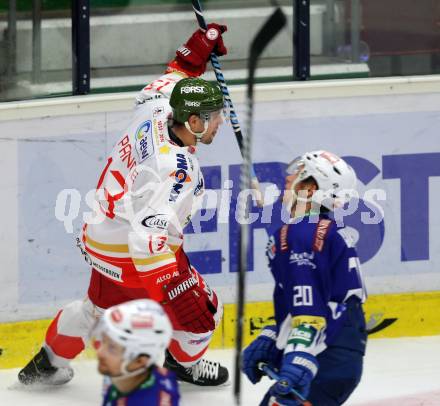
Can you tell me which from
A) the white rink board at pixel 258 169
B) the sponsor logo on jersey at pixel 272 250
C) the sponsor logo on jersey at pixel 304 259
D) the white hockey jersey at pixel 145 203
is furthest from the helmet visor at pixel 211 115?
the sponsor logo on jersey at pixel 304 259

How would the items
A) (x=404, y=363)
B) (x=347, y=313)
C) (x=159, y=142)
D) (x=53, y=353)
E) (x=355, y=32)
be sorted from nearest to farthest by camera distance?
1. (x=347, y=313)
2. (x=159, y=142)
3. (x=53, y=353)
4. (x=404, y=363)
5. (x=355, y=32)

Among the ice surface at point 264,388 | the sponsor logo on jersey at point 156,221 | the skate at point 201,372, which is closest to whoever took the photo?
the sponsor logo on jersey at point 156,221

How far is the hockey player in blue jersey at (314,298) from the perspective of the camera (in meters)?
Answer: 4.24

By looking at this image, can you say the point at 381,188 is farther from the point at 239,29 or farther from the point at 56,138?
the point at 56,138

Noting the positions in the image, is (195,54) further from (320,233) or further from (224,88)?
(320,233)

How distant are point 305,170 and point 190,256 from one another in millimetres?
2043

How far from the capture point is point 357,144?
21.7 ft

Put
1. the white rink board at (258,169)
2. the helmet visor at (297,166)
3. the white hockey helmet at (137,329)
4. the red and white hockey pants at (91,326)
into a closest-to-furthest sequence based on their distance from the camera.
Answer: the white hockey helmet at (137,329) → the helmet visor at (297,166) → the red and white hockey pants at (91,326) → the white rink board at (258,169)

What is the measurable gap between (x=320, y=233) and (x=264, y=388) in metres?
1.81

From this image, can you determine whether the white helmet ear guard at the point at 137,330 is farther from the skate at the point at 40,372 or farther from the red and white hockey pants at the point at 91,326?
the skate at the point at 40,372

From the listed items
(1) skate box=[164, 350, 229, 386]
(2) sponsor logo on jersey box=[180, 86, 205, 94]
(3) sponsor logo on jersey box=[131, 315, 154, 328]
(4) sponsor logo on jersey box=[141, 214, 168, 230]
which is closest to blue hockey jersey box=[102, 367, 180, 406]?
(3) sponsor logo on jersey box=[131, 315, 154, 328]

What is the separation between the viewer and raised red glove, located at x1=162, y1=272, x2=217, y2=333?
5.65 metres

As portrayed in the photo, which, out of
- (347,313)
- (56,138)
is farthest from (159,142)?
(347,313)

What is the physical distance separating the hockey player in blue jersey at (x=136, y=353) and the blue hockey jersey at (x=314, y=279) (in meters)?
0.69
